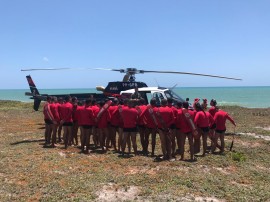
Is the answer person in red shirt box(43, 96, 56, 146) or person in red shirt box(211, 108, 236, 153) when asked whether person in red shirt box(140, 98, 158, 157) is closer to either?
person in red shirt box(211, 108, 236, 153)

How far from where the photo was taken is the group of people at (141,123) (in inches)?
467

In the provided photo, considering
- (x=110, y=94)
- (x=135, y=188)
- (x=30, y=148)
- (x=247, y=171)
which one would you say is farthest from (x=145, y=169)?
(x=110, y=94)

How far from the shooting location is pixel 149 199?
8.09m

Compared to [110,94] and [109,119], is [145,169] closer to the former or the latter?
[109,119]

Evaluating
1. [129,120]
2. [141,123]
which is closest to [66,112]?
[129,120]

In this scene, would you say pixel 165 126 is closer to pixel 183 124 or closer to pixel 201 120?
pixel 183 124

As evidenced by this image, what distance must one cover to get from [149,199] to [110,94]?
13.1 meters

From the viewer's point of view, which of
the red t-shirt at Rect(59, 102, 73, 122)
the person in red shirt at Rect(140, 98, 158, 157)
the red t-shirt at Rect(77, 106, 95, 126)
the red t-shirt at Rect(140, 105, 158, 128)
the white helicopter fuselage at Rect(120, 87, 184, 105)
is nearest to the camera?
the person in red shirt at Rect(140, 98, 158, 157)

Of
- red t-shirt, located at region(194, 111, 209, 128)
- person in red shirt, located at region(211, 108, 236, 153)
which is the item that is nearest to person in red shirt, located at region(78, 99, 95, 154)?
red t-shirt, located at region(194, 111, 209, 128)

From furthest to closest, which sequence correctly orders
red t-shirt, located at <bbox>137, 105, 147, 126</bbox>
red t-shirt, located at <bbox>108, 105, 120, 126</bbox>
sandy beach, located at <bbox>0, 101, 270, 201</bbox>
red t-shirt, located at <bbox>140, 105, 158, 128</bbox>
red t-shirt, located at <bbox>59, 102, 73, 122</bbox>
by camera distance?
red t-shirt, located at <bbox>59, 102, 73, 122</bbox> < red t-shirt, located at <bbox>108, 105, 120, 126</bbox> < red t-shirt, located at <bbox>137, 105, 147, 126</bbox> < red t-shirt, located at <bbox>140, 105, 158, 128</bbox> < sandy beach, located at <bbox>0, 101, 270, 201</bbox>

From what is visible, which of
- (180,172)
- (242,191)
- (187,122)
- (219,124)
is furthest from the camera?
(219,124)

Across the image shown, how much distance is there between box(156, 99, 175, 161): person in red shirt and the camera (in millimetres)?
11797

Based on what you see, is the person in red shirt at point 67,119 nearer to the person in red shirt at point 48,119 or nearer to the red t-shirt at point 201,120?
the person in red shirt at point 48,119

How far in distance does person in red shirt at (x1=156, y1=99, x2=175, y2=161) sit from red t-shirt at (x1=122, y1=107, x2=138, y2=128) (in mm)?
914
